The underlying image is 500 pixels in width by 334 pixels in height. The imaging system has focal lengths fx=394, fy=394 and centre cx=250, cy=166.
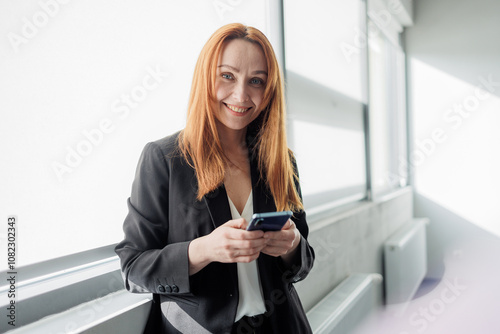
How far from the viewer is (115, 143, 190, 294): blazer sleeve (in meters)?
0.92

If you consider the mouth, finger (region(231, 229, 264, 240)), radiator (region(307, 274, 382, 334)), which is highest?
the mouth

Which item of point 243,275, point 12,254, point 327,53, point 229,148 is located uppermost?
point 327,53

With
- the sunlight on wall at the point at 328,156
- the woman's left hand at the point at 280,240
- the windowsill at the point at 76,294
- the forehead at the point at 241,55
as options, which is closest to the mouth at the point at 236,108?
the forehead at the point at 241,55

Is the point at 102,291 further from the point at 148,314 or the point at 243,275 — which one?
the point at 243,275

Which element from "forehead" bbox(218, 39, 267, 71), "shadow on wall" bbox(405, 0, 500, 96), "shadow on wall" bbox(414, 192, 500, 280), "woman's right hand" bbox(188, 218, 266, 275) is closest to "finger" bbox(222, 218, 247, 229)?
"woman's right hand" bbox(188, 218, 266, 275)

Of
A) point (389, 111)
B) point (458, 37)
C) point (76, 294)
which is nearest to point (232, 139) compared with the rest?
point (76, 294)

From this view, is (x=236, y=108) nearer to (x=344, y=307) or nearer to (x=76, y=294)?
(x=76, y=294)

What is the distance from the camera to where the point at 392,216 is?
3992mm

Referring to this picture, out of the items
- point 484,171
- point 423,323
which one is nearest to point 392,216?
point 423,323

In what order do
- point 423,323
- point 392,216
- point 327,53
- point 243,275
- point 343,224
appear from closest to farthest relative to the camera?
point 243,275 < point 343,224 < point 327,53 < point 423,323 < point 392,216

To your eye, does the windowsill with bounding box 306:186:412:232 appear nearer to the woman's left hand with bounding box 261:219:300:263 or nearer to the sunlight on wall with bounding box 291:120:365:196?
the sunlight on wall with bounding box 291:120:365:196

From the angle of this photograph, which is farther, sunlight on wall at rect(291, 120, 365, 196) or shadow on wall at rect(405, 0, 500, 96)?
shadow on wall at rect(405, 0, 500, 96)

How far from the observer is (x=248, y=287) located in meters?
1.06

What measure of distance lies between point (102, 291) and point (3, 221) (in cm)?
35
